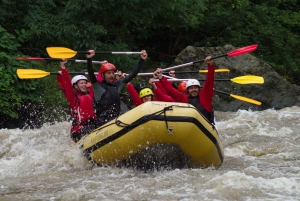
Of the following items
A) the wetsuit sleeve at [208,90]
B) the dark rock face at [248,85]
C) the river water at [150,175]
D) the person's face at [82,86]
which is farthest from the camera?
the dark rock face at [248,85]

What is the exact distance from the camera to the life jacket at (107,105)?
7102 mm

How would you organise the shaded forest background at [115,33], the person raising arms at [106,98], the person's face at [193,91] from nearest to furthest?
the person raising arms at [106,98] < the person's face at [193,91] < the shaded forest background at [115,33]

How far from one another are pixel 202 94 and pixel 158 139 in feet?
4.32

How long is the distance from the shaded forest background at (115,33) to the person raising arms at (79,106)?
3006 millimetres

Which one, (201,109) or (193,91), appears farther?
(193,91)

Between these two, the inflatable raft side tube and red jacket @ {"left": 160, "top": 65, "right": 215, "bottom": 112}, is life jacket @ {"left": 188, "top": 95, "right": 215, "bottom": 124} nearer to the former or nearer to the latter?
red jacket @ {"left": 160, "top": 65, "right": 215, "bottom": 112}

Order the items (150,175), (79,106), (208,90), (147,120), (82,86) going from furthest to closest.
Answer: (82,86) < (79,106) < (208,90) < (150,175) < (147,120)

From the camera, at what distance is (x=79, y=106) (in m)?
7.36

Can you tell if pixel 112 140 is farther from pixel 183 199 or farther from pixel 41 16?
pixel 41 16

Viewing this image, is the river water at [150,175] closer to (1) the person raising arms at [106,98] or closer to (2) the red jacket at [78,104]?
(2) the red jacket at [78,104]

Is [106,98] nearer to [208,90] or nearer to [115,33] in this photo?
[208,90]

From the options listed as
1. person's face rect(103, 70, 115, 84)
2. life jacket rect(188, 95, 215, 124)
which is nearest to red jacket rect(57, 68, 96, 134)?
person's face rect(103, 70, 115, 84)

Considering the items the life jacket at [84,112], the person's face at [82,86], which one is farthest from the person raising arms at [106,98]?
the person's face at [82,86]

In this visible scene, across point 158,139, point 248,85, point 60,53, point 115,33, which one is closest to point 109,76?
point 60,53
